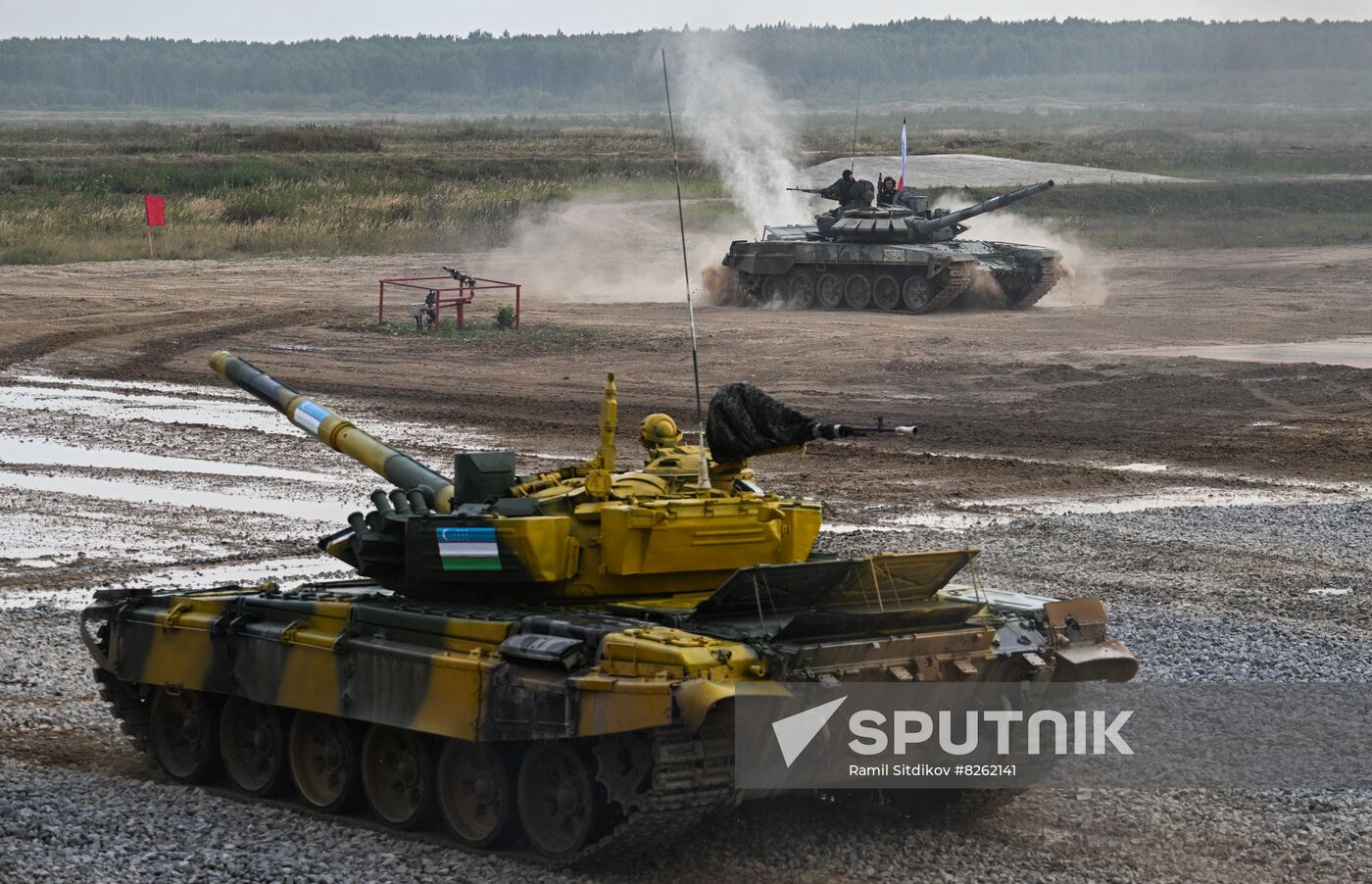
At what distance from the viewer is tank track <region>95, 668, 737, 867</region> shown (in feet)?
27.9

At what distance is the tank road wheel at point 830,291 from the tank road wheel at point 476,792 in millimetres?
30375

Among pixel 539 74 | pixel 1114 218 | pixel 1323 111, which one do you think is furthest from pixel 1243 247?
pixel 539 74

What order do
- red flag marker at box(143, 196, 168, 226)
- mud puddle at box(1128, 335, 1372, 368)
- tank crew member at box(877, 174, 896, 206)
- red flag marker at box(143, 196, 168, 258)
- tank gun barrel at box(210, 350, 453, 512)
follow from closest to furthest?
tank gun barrel at box(210, 350, 453, 512), mud puddle at box(1128, 335, 1372, 368), tank crew member at box(877, 174, 896, 206), red flag marker at box(143, 196, 168, 258), red flag marker at box(143, 196, 168, 226)

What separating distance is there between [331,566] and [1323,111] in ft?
313

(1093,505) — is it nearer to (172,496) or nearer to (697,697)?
(172,496)

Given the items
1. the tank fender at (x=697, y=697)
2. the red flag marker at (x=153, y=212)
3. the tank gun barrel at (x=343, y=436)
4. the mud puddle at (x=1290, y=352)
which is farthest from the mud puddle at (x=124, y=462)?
the red flag marker at (x=153, y=212)

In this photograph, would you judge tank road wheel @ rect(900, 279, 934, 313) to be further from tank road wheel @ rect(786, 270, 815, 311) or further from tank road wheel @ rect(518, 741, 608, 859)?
tank road wheel @ rect(518, 741, 608, 859)

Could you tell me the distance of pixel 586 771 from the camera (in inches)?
353

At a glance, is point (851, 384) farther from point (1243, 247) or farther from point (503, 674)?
point (1243, 247)

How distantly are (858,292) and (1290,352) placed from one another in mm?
10042

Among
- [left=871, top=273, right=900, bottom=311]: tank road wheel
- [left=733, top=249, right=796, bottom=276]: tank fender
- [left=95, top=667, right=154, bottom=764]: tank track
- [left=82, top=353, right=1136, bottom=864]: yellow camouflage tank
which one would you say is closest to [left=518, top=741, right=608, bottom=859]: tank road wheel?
[left=82, top=353, right=1136, bottom=864]: yellow camouflage tank

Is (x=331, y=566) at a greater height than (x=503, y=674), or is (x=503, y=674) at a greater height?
(x=503, y=674)

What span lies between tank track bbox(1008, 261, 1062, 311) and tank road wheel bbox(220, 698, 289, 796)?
29.6 m

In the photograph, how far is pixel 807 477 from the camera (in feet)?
69.6
